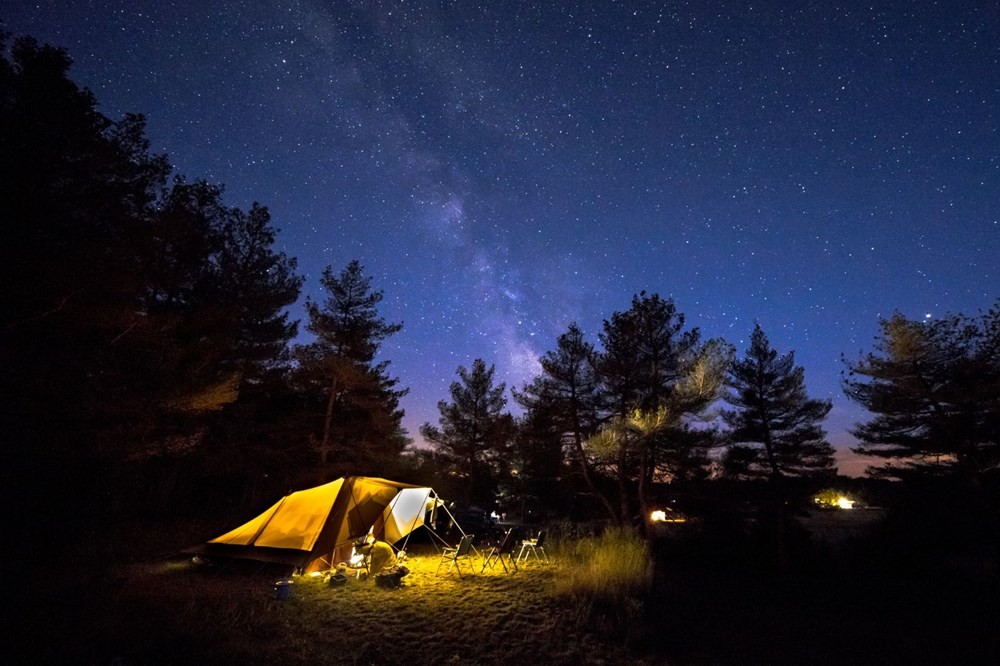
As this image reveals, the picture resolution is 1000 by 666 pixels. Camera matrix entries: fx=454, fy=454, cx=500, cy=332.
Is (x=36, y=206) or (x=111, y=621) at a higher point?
(x=36, y=206)

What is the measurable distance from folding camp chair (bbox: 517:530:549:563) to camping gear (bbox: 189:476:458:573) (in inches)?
134

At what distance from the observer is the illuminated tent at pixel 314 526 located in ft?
30.7

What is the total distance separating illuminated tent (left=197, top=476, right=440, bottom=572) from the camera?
9352 mm

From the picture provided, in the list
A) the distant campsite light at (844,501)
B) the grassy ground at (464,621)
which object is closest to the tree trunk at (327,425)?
the grassy ground at (464,621)

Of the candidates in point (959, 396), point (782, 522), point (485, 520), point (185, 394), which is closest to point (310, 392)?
point (185, 394)

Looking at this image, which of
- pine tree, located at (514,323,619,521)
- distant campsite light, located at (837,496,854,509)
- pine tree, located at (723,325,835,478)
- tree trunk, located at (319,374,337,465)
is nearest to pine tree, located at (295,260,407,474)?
tree trunk, located at (319,374,337,465)

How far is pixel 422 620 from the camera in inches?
261

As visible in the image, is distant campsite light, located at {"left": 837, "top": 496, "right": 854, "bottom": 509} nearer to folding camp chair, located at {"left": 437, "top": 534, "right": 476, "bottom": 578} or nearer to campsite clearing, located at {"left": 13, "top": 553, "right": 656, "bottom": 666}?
folding camp chair, located at {"left": 437, "top": 534, "right": 476, "bottom": 578}

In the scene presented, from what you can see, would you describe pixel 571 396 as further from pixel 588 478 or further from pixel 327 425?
pixel 327 425

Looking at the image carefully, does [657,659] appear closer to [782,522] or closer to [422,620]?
[422,620]

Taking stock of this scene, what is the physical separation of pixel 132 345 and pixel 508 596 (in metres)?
10.4

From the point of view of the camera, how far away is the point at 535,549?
1153cm

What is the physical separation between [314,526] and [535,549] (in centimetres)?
537

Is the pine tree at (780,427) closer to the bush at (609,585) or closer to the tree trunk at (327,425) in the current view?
the bush at (609,585)
